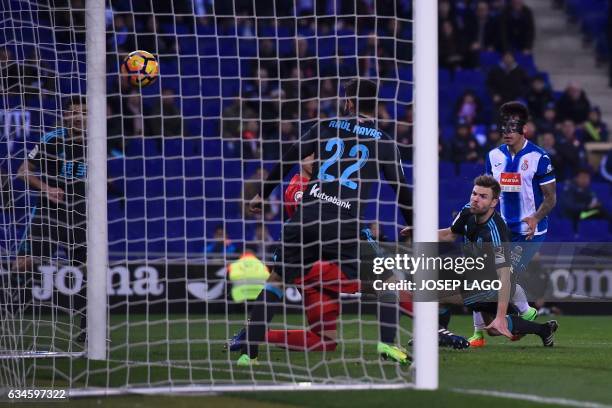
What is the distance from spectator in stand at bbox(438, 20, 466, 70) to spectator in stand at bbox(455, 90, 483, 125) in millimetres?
1015

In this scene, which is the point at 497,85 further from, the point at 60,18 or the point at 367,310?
the point at 60,18

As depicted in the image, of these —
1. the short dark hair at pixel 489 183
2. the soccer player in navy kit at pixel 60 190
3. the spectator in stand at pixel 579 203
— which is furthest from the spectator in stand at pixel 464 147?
the soccer player in navy kit at pixel 60 190

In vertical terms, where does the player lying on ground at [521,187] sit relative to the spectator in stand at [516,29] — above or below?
below

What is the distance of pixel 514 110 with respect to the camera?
9922mm

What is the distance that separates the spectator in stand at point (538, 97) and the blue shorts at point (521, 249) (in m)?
9.27

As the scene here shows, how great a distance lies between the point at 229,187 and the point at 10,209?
7.36 meters

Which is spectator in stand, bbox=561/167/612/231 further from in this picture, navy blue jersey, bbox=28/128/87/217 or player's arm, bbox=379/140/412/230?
player's arm, bbox=379/140/412/230

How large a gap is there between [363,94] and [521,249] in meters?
2.93

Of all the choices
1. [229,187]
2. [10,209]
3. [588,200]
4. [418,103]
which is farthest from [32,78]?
[588,200]

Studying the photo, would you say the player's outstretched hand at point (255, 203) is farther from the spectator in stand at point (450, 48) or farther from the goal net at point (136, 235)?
the spectator in stand at point (450, 48)

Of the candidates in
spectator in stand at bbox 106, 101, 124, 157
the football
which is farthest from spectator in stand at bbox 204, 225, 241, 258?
the football

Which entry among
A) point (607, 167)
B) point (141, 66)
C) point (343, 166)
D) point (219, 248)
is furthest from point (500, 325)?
point (607, 167)

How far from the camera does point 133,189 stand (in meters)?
13.8

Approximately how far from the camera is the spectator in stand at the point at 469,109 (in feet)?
60.8
